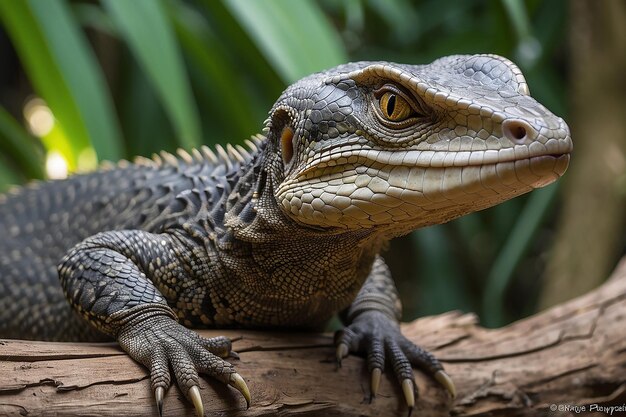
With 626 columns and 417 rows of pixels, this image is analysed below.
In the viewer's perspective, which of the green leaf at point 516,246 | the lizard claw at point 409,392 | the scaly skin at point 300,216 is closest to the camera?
the scaly skin at point 300,216

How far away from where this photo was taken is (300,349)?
3461mm

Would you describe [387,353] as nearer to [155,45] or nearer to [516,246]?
[155,45]

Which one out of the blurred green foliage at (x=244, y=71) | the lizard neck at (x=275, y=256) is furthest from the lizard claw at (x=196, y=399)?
the blurred green foliage at (x=244, y=71)

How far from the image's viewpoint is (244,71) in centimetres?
772

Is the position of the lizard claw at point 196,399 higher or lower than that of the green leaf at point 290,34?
lower

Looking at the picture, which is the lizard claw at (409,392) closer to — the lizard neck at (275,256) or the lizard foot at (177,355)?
the lizard neck at (275,256)

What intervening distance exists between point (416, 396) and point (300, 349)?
2.05 ft

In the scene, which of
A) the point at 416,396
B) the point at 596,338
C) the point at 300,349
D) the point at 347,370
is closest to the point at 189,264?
the point at 300,349

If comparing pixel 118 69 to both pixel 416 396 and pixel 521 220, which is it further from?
pixel 416 396

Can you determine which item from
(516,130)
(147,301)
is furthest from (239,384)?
(516,130)

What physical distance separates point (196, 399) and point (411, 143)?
1300mm

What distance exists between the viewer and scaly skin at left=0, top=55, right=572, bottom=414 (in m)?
2.65

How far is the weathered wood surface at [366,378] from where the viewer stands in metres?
2.70


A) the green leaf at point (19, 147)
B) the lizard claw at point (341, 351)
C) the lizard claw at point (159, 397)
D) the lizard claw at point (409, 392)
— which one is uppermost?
the green leaf at point (19, 147)
